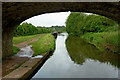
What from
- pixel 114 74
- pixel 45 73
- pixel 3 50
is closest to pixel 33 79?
pixel 45 73

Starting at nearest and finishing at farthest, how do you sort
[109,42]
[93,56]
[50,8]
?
[50,8]
[93,56]
[109,42]

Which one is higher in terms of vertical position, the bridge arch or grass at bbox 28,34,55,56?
the bridge arch

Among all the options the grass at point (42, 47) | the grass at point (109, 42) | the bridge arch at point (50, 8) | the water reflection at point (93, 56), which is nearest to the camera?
the bridge arch at point (50, 8)

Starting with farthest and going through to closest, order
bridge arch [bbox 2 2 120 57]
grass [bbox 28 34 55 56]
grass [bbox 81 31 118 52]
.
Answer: grass [bbox 81 31 118 52] → grass [bbox 28 34 55 56] → bridge arch [bbox 2 2 120 57]

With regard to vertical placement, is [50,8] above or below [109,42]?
above

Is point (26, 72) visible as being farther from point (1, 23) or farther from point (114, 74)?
point (114, 74)

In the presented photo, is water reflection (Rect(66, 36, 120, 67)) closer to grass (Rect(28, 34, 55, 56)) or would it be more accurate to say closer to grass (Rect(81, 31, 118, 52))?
grass (Rect(81, 31, 118, 52))

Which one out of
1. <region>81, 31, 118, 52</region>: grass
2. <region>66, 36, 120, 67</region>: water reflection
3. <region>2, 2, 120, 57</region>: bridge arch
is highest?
<region>2, 2, 120, 57</region>: bridge arch

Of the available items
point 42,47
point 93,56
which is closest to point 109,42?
point 93,56

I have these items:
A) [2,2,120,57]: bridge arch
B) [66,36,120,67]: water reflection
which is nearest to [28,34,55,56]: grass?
[66,36,120,67]: water reflection

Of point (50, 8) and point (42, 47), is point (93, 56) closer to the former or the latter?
point (42, 47)

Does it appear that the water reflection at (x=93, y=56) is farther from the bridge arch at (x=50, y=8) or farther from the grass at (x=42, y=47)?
the bridge arch at (x=50, y=8)

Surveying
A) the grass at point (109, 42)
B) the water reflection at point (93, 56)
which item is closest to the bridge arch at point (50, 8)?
the water reflection at point (93, 56)

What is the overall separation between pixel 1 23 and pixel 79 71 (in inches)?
181
